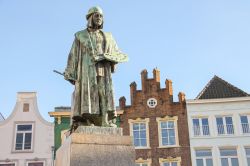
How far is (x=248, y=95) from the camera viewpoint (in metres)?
24.3

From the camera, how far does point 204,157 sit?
22.8 meters

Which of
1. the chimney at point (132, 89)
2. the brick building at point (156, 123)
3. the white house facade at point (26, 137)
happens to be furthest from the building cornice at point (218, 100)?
the white house facade at point (26, 137)

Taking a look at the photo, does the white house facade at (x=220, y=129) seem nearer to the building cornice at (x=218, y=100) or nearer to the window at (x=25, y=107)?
the building cornice at (x=218, y=100)

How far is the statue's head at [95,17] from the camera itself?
6965 millimetres

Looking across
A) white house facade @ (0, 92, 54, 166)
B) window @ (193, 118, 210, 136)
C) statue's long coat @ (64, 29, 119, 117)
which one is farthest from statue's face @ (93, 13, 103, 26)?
window @ (193, 118, 210, 136)

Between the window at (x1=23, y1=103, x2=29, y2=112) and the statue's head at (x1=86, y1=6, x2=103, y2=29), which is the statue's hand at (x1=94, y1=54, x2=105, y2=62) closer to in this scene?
the statue's head at (x1=86, y1=6, x2=103, y2=29)

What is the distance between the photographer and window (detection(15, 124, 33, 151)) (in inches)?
877

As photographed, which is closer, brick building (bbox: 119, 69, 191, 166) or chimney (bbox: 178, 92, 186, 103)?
brick building (bbox: 119, 69, 191, 166)

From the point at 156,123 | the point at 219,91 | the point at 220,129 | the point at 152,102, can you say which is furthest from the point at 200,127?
the point at 152,102

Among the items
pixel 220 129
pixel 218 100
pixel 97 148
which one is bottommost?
pixel 97 148

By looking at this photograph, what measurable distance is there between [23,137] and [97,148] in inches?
700

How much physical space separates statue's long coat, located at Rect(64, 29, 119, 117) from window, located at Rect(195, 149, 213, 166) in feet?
56.2

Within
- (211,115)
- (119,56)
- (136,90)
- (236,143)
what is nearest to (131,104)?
(136,90)

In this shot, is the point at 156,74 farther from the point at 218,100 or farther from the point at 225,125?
the point at 225,125
